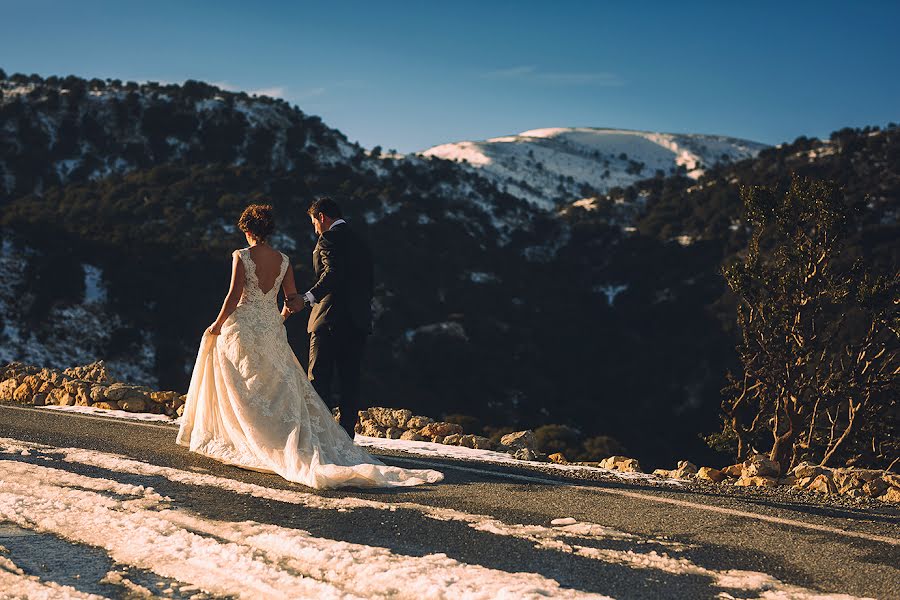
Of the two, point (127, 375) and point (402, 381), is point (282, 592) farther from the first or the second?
point (402, 381)

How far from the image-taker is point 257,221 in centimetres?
716

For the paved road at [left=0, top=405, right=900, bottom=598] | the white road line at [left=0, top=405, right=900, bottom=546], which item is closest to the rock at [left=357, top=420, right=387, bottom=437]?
the white road line at [left=0, top=405, right=900, bottom=546]

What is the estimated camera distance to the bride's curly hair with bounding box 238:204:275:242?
7.15m

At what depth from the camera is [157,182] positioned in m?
62.6

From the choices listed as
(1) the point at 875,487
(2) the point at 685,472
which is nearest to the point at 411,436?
(2) the point at 685,472

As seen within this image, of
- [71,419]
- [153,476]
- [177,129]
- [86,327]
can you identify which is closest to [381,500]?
[153,476]

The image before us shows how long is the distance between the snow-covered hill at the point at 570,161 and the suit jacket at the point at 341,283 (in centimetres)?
11998

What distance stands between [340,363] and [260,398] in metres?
0.97

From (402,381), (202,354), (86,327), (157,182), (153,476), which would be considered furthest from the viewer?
(157,182)

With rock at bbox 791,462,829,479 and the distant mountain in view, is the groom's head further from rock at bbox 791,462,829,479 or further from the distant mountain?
the distant mountain

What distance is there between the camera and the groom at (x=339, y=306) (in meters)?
7.59

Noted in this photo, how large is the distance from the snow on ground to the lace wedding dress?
538 millimetres

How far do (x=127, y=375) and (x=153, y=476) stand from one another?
1252 inches

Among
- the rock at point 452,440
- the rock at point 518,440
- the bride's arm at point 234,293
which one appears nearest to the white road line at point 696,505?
the bride's arm at point 234,293
